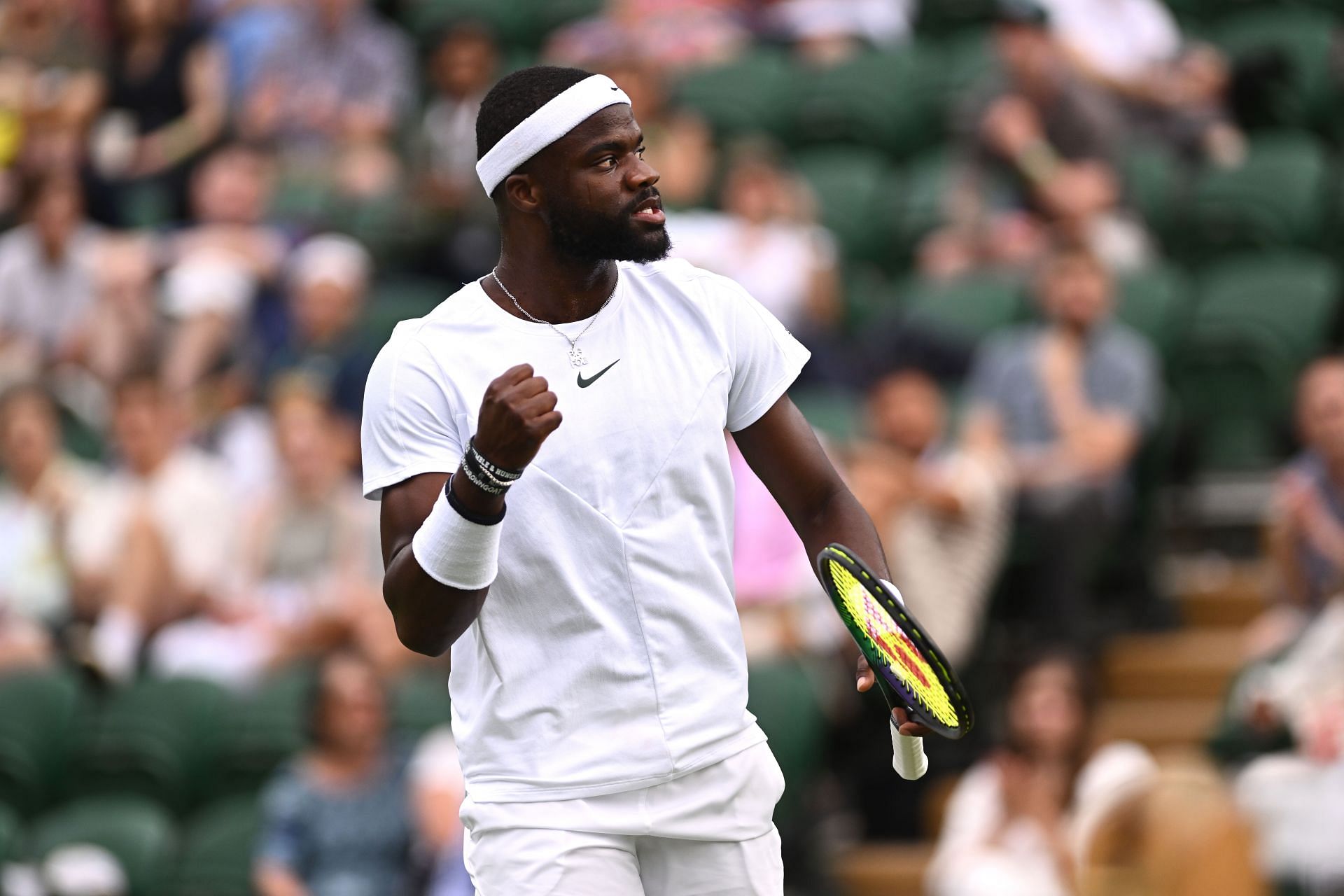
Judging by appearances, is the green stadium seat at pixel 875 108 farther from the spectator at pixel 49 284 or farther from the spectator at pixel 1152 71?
the spectator at pixel 49 284

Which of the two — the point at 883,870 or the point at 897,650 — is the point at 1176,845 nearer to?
the point at 883,870

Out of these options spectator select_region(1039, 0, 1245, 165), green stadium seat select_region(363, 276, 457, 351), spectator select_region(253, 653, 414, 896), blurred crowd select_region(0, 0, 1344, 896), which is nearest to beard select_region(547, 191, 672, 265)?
blurred crowd select_region(0, 0, 1344, 896)

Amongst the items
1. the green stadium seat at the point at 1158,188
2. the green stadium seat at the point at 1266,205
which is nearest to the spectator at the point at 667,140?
the green stadium seat at the point at 1158,188

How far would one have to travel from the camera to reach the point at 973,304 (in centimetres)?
873

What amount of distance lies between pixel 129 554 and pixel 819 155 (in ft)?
12.7

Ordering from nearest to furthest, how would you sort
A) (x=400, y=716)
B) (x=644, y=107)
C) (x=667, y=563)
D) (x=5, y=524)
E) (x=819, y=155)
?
(x=667, y=563), (x=400, y=716), (x=5, y=524), (x=644, y=107), (x=819, y=155)

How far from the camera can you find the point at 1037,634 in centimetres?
759

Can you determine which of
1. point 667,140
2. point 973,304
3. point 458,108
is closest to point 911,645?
point 973,304

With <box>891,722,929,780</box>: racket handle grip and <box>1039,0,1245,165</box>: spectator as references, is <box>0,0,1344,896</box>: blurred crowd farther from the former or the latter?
<box>891,722,929,780</box>: racket handle grip

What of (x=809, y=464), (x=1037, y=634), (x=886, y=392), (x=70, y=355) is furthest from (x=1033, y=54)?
(x=809, y=464)

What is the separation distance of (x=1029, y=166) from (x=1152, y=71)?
1.19 meters

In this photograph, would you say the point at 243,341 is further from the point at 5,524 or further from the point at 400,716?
the point at 400,716

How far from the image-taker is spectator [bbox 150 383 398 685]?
8.05m

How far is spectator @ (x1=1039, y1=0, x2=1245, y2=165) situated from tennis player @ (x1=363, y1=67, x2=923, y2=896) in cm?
638
